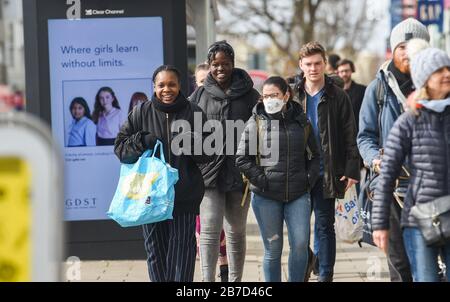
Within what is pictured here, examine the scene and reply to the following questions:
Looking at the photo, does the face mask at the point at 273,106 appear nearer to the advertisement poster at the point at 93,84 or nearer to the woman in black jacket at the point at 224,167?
the woman in black jacket at the point at 224,167

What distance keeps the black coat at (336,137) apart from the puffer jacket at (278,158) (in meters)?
0.66

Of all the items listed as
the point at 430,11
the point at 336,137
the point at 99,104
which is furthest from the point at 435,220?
the point at 430,11

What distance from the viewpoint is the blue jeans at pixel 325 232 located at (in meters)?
8.12

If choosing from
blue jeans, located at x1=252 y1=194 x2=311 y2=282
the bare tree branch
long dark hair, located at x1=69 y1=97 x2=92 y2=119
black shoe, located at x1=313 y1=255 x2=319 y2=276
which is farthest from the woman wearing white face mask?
the bare tree branch

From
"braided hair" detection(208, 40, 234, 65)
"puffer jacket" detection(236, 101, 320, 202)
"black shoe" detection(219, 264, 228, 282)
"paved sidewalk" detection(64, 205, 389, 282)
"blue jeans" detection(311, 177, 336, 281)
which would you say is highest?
"braided hair" detection(208, 40, 234, 65)

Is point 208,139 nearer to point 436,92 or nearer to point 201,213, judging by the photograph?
point 201,213

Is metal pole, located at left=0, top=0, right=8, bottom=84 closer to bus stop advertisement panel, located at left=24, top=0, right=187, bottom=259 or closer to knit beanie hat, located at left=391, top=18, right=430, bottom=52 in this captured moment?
bus stop advertisement panel, located at left=24, top=0, right=187, bottom=259

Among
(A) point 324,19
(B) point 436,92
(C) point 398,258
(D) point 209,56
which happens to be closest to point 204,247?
(D) point 209,56

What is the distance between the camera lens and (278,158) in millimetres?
7391

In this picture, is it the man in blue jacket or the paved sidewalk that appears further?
the paved sidewalk

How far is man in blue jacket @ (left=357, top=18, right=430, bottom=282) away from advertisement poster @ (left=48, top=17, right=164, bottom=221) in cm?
321

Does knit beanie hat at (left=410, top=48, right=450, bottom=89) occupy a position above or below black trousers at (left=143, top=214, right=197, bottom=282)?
above

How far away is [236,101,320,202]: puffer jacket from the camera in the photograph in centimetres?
738

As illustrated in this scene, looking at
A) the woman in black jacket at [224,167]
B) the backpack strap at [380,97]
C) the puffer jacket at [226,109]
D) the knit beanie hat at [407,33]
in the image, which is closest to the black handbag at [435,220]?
the backpack strap at [380,97]
